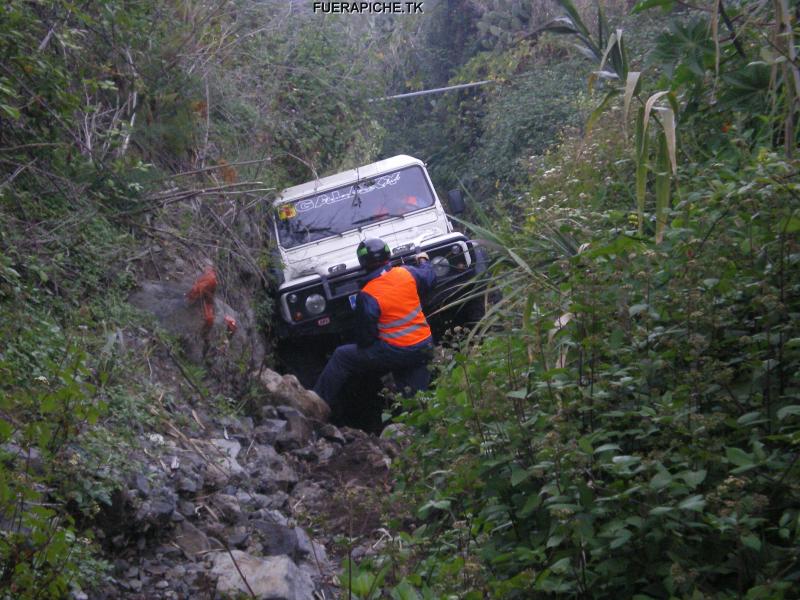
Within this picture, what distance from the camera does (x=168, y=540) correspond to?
14.7ft

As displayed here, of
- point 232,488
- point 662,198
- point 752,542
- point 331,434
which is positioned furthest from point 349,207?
point 752,542

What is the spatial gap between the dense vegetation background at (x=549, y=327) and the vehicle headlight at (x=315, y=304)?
62cm

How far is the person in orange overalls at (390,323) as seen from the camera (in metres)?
7.38

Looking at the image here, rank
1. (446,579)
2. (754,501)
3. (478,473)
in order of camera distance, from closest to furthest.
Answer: (754,501) → (446,579) → (478,473)

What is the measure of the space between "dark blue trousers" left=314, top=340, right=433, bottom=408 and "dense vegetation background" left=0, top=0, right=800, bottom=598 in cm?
118

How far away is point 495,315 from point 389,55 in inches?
608

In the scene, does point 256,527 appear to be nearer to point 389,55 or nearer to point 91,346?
point 91,346

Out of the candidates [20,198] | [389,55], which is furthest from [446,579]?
[389,55]

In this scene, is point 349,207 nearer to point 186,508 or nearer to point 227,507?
point 227,507

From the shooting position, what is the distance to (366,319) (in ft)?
24.4

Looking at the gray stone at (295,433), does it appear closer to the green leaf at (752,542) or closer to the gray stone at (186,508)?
the gray stone at (186,508)

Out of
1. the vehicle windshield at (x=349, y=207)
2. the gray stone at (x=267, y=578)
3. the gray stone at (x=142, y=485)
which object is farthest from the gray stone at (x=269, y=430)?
the vehicle windshield at (x=349, y=207)

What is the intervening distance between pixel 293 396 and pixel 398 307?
109 cm

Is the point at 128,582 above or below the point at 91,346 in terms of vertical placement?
below
